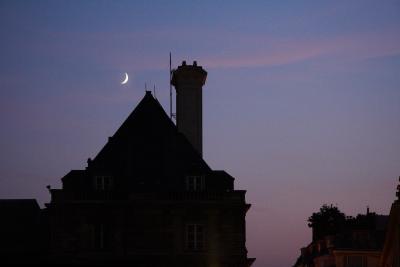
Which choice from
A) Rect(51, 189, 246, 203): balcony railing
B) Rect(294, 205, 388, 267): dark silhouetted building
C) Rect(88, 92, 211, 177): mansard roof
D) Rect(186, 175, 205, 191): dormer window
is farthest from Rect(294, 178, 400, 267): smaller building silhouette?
Rect(88, 92, 211, 177): mansard roof

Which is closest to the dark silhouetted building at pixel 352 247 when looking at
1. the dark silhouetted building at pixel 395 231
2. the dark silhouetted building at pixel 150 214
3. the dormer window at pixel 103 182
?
the dark silhouetted building at pixel 150 214

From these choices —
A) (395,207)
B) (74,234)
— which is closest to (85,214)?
(74,234)

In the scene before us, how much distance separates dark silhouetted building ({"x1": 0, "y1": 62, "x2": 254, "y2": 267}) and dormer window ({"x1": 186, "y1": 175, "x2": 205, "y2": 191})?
2.5 inches

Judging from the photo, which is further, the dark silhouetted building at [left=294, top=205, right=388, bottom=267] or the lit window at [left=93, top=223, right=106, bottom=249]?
the dark silhouetted building at [left=294, top=205, right=388, bottom=267]

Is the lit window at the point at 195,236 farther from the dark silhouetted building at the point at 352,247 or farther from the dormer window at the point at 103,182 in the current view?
the dark silhouetted building at the point at 352,247

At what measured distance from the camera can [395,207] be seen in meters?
35.0

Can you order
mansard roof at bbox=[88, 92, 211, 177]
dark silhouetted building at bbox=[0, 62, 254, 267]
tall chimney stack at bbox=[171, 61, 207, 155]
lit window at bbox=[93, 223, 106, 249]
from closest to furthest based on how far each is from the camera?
dark silhouetted building at bbox=[0, 62, 254, 267] → lit window at bbox=[93, 223, 106, 249] → mansard roof at bbox=[88, 92, 211, 177] → tall chimney stack at bbox=[171, 61, 207, 155]

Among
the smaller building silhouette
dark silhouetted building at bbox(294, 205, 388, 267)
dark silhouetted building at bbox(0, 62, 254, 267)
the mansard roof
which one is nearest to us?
the smaller building silhouette

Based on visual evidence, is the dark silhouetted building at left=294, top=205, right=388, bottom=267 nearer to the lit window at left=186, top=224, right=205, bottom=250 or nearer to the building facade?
the building facade

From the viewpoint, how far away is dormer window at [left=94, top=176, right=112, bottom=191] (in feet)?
178

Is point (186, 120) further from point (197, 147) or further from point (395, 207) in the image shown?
point (395, 207)

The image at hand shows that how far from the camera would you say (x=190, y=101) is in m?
59.9

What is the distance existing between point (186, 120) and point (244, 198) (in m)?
9.25

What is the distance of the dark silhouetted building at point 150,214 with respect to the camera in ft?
169
